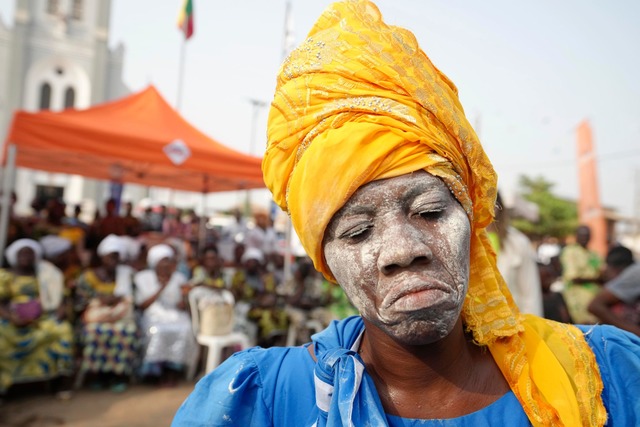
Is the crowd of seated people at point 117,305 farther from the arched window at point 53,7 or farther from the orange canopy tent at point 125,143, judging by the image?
the arched window at point 53,7

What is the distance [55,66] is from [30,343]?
22159 millimetres

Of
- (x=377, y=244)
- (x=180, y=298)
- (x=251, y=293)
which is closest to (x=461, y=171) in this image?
(x=377, y=244)

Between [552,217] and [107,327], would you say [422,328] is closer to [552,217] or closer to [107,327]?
[107,327]

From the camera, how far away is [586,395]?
1.18m

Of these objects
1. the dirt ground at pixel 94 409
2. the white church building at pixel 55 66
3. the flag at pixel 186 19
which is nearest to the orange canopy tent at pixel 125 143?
the dirt ground at pixel 94 409

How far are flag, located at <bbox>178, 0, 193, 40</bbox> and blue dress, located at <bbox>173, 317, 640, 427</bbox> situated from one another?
13.3 m

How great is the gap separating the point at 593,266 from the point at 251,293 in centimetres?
436

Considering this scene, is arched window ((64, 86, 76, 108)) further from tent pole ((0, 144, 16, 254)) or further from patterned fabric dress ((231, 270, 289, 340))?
patterned fabric dress ((231, 270, 289, 340))

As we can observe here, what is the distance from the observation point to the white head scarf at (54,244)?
650 cm

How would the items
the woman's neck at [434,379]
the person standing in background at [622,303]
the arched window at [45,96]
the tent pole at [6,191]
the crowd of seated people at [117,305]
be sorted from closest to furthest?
the woman's neck at [434,379]
the person standing in background at [622,303]
the crowd of seated people at [117,305]
the tent pole at [6,191]
the arched window at [45,96]

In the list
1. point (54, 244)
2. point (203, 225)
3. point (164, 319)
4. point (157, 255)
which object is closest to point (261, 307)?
point (164, 319)

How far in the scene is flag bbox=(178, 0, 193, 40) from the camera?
1295cm

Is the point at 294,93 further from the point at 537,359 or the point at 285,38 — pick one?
the point at 285,38

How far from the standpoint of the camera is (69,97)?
23.5m
